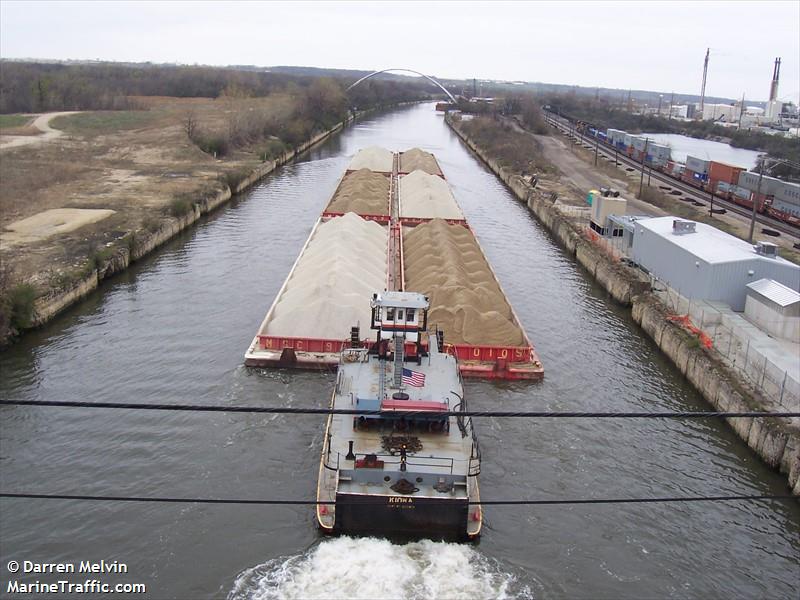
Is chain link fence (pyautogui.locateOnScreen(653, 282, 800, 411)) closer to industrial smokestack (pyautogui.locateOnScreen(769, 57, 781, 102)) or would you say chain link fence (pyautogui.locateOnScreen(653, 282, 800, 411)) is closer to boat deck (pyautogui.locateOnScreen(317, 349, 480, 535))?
boat deck (pyautogui.locateOnScreen(317, 349, 480, 535))

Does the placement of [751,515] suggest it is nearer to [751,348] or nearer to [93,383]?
[751,348]

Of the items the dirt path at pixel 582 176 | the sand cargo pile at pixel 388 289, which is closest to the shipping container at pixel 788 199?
the dirt path at pixel 582 176

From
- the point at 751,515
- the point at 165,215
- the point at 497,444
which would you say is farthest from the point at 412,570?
the point at 165,215

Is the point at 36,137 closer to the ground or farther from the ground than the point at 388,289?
farther from the ground

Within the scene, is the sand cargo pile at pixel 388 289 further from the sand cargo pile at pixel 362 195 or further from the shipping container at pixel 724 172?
the shipping container at pixel 724 172


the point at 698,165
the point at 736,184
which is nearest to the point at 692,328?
the point at 736,184

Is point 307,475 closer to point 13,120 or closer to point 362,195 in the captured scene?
point 362,195
